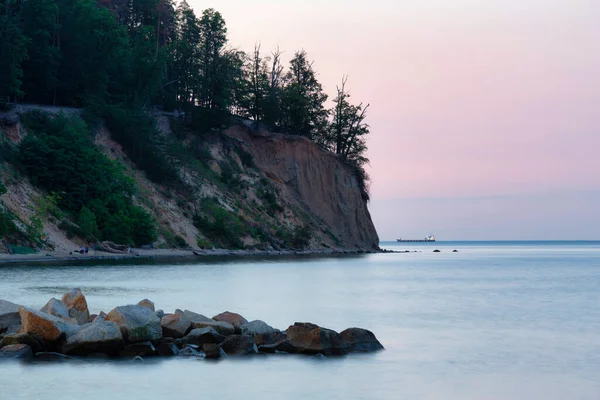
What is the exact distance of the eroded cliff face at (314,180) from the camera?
306 ft

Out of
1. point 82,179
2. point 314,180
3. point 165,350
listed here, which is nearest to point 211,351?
point 165,350

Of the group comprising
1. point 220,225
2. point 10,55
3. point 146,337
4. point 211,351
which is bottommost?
Result: point 211,351

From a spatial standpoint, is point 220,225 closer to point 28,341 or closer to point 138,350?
point 138,350

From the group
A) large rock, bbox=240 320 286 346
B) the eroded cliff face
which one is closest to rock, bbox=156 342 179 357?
large rock, bbox=240 320 286 346

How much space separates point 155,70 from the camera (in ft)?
259

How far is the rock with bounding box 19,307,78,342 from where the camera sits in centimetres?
1772

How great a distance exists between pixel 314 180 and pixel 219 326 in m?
78.9

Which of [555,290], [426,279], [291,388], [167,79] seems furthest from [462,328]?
[167,79]

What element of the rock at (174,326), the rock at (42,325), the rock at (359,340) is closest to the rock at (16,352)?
the rock at (42,325)

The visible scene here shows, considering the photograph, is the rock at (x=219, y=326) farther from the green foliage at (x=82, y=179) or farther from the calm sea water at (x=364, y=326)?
the green foliage at (x=82, y=179)

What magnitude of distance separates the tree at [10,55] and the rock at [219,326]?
49317mm

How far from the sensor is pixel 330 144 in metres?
108

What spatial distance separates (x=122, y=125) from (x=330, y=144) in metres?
41.6

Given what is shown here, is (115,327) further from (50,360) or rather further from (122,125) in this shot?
(122,125)
